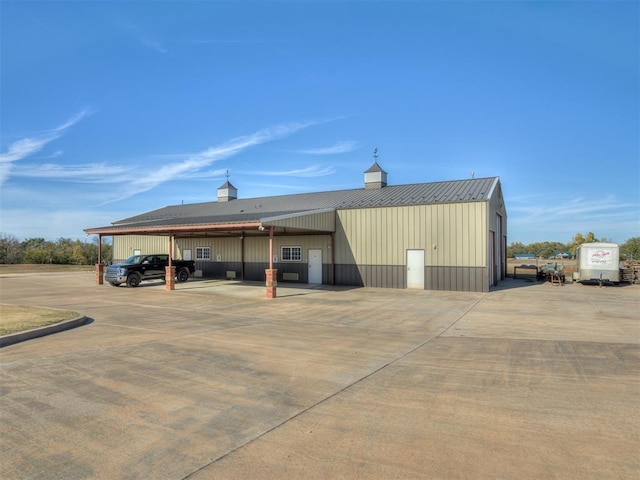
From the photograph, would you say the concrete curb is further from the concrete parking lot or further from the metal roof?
the metal roof

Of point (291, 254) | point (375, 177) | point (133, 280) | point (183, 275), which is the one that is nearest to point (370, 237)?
point (291, 254)

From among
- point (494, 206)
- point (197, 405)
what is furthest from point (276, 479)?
point (494, 206)

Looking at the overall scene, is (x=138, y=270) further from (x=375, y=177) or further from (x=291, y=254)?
(x=375, y=177)

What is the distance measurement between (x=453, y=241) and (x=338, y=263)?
628cm

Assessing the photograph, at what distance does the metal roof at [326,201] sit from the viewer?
2061cm

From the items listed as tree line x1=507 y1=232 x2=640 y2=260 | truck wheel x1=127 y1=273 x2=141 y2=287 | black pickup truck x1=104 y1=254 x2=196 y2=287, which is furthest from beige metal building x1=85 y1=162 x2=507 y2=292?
tree line x1=507 y1=232 x2=640 y2=260

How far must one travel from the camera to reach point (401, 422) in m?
4.40

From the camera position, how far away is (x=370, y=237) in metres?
21.8

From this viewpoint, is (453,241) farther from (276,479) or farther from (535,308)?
(276,479)

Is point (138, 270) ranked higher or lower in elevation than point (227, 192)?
lower

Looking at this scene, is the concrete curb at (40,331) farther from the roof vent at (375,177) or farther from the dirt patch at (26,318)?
the roof vent at (375,177)

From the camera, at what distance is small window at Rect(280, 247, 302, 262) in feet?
79.9

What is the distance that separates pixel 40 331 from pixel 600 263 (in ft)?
85.2

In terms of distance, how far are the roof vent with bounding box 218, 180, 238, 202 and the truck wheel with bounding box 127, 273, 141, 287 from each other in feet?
44.7
